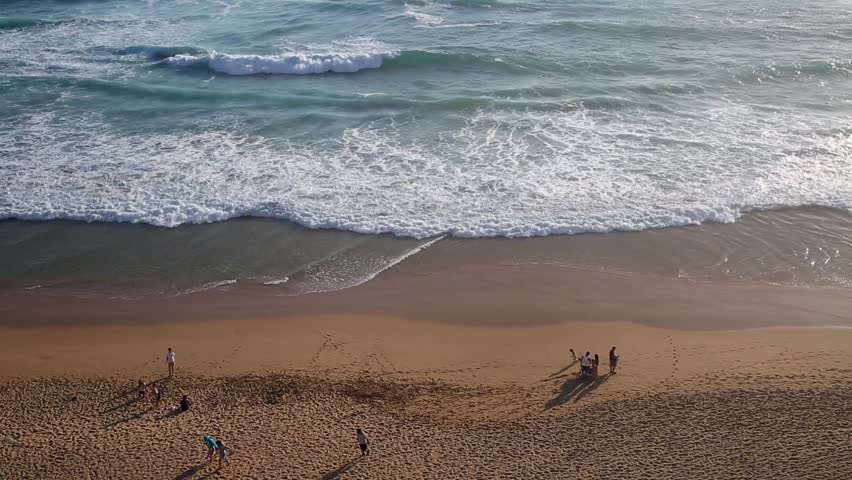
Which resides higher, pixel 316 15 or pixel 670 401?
pixel 316 15

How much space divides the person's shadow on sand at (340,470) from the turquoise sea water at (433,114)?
8.46m

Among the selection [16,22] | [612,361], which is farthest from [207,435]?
[16,22]

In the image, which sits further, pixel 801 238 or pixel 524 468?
pixel 801 238

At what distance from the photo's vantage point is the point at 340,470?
1304cm

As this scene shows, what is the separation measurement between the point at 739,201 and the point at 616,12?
832 inches

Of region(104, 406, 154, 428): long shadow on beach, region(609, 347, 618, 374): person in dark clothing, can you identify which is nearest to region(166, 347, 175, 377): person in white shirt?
region(104, 406, 154, 428): long shadow on beach

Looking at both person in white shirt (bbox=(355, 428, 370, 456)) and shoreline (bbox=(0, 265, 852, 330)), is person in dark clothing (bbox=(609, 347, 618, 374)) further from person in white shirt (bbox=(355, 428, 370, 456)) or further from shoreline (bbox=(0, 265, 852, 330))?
person in white shirt (bbox=(355, 428, 370, 456))

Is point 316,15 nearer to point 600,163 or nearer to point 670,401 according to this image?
point 600,163

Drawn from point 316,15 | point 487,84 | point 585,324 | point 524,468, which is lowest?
point 524,468

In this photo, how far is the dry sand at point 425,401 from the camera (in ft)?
43.0

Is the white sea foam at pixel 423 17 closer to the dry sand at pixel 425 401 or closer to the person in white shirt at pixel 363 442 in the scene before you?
the dry sand at pixel 425 401

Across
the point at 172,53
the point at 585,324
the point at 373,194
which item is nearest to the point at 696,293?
the point at 585,324

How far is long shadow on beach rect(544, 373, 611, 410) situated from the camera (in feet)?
47.7

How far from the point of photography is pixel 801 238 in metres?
19.6
